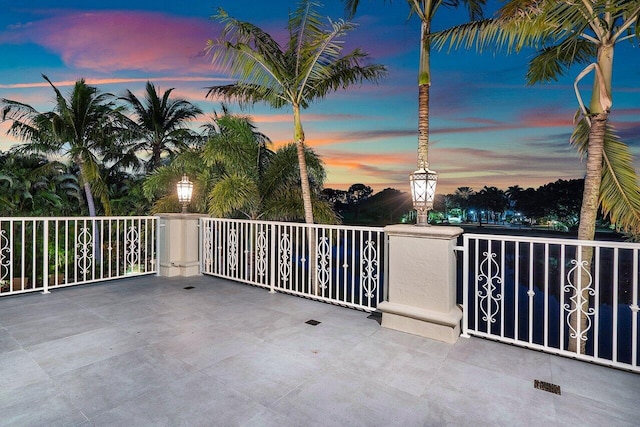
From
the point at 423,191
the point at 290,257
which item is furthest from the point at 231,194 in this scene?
the point at 423,191

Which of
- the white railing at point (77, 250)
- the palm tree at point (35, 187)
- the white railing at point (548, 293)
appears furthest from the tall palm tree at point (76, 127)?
the white railing at point (548, 293)

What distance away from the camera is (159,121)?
46.1ft

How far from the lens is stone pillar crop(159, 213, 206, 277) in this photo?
5395 mm

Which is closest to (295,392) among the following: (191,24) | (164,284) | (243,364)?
(243,364)

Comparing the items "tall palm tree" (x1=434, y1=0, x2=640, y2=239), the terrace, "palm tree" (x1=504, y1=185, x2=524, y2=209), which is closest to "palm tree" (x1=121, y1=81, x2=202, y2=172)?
the terrace

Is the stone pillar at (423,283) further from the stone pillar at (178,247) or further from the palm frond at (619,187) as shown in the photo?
the stone pillar at (178,247)

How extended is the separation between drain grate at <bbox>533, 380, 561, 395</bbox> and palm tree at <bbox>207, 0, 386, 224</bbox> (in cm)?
490

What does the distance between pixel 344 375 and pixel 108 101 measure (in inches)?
598

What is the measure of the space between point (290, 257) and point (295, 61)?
378 cm

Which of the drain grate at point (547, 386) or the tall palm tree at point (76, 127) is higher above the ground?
the tall palm tree at point (76, 127)

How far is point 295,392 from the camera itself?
2.05 m

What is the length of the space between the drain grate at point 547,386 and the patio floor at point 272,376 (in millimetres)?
33

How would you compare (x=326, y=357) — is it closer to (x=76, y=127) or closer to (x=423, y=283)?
(x=423, y=283)

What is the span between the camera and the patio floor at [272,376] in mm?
1827
